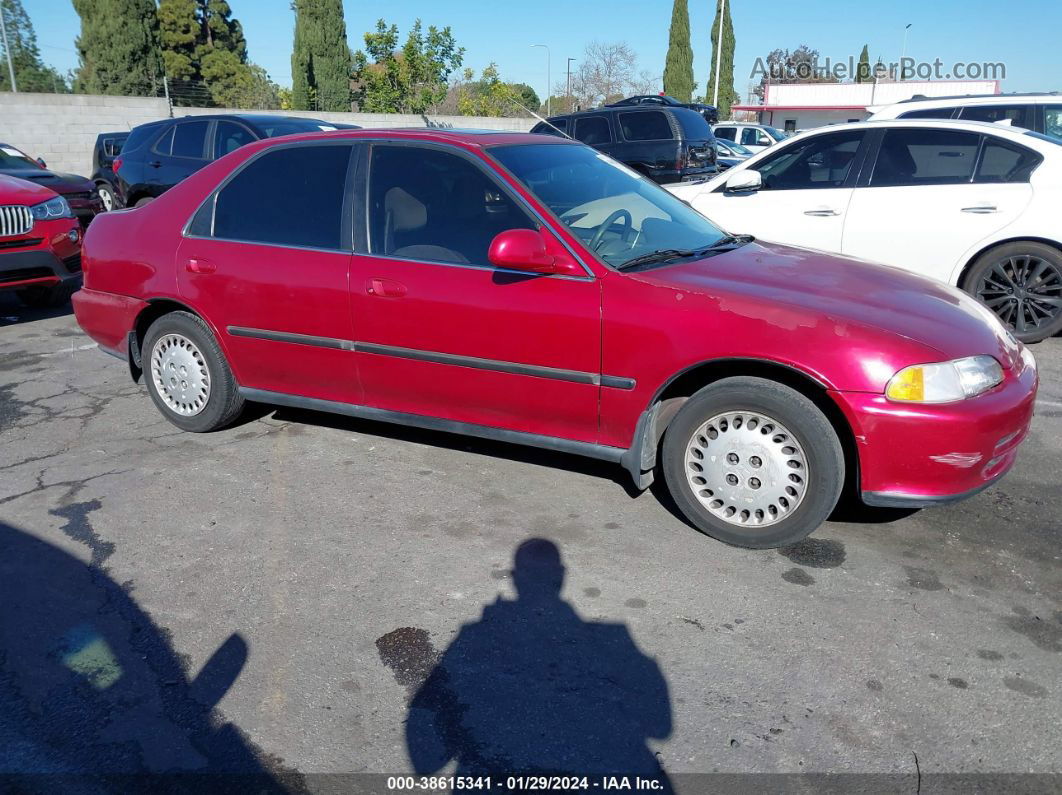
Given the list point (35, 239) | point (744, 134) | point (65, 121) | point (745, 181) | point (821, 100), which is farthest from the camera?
point (821, 100)

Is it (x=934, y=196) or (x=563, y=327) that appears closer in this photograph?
(x=563, y=327)

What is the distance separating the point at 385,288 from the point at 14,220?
533cm

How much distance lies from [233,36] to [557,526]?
176 ft

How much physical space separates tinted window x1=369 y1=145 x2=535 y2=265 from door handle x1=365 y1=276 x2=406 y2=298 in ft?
0.47

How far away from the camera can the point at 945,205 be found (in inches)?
259

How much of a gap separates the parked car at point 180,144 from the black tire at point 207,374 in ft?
20.4

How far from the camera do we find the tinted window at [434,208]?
398 centimetres

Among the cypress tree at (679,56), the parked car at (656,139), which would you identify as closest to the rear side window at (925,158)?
the parked car at (656,139)

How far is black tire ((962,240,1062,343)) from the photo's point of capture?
6.44 metres

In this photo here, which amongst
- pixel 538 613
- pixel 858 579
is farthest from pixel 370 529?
pixel 858 579

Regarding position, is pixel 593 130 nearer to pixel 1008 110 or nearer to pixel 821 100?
pixel 1008 110

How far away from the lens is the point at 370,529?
12.7 ft

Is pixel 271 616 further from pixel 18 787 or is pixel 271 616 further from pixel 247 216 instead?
pixel 247 216

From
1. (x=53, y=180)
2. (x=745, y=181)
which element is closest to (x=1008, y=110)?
(x=745, y=181)
